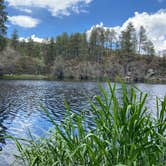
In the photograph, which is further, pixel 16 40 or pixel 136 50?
pixel 136 50

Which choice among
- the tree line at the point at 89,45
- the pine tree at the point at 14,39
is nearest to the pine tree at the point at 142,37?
the tree line at the point at 89,45

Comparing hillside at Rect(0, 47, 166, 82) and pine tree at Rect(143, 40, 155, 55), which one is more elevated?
pine tree at Rect(143, 40, 155, 55)

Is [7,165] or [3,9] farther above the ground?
[3,9]

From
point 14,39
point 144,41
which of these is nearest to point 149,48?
point 144,41

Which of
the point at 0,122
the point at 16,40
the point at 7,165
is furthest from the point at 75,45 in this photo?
the point at 7,165

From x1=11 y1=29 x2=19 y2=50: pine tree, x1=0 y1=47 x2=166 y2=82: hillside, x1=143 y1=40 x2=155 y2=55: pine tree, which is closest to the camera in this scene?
x1=0 y1=47 x2=166 y2=82: hillside

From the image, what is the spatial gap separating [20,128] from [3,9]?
4444cm

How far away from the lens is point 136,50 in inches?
3580

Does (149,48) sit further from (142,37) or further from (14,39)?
(14,39)

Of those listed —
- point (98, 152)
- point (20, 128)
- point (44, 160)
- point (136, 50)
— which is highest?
point (136, 50)

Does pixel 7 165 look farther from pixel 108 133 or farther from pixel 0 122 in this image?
pixel 0 122

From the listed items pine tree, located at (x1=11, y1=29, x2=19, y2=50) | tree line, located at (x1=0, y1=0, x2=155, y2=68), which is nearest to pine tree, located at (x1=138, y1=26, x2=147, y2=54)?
tree line, located at (x1=0, y1=0, x2=155, y2=68)

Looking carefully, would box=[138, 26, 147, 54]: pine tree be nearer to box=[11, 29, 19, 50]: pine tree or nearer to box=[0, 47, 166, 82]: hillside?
box=[0, 47, 166, 82]: hillside

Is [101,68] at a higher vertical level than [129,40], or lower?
lower
